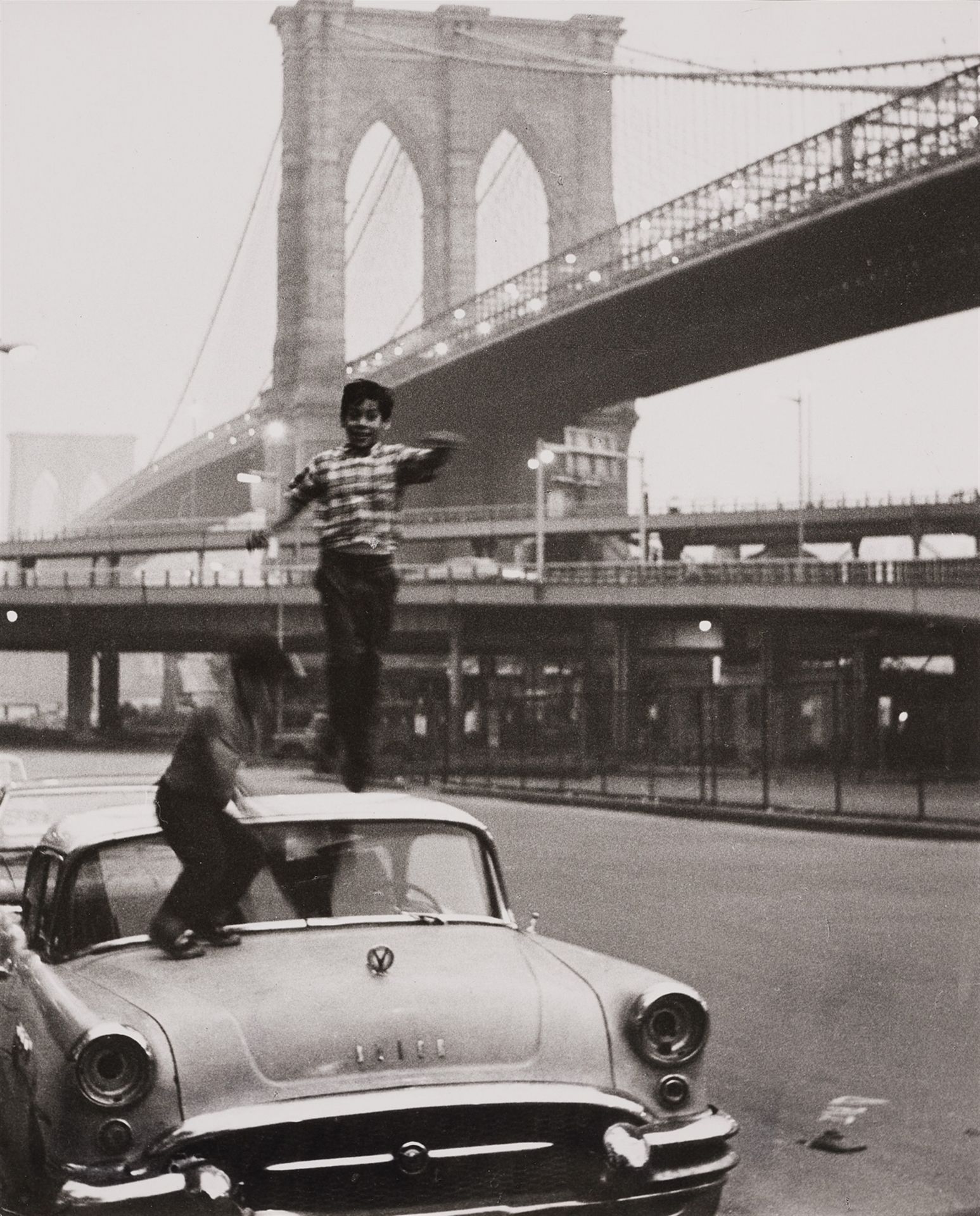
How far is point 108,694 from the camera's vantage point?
54.5 m

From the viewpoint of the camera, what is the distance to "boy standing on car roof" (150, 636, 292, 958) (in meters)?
4.27

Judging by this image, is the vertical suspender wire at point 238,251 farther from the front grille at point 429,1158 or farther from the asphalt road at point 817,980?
the front grille at point 429,1158

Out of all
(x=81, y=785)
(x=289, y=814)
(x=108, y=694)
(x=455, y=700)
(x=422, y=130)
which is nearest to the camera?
(x=289, y=814)

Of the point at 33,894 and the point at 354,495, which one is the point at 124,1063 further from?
the point at 354,495

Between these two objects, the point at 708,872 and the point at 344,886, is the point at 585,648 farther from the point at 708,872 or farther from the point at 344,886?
the point at 344,886

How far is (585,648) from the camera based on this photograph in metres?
39.8

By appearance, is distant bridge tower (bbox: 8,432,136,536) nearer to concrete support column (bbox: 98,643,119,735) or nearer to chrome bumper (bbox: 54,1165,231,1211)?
concrete support column (bbox: 98,643,119,735)

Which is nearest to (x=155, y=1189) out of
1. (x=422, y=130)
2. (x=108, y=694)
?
(x=422, y=130)

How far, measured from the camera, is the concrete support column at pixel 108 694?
51531 mm

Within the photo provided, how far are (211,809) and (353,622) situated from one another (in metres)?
0.72

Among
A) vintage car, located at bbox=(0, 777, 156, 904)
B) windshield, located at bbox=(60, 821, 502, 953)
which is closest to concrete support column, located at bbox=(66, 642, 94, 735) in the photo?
vintage car, located at bbox=(0, 777, 156, 904)

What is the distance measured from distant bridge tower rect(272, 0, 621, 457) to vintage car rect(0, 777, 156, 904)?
2.42 meters

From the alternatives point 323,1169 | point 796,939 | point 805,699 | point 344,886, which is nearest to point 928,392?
point 796,939

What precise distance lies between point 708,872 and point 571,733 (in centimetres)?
1306
